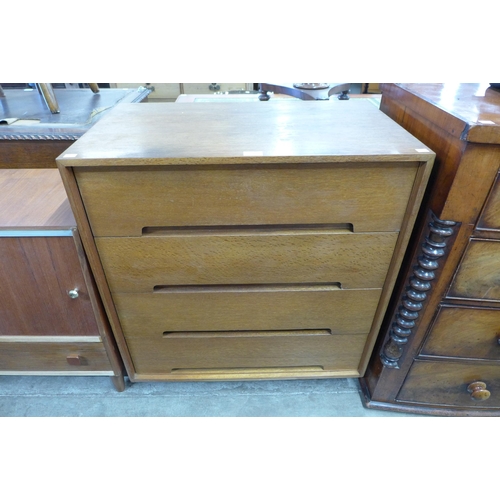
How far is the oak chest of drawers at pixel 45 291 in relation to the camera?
0.71 metres

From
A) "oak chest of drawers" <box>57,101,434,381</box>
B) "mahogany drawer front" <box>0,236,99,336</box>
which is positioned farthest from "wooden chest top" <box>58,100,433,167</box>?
"mahogany drawer front" <box>0,236,99,336</box>

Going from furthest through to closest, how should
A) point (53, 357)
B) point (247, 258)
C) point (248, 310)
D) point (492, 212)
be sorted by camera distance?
1. point (53, 357)
2. point (248, 310)
3. point (247, 258)
4. point (492, 212)

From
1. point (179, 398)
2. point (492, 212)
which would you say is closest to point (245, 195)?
point (492, 212)

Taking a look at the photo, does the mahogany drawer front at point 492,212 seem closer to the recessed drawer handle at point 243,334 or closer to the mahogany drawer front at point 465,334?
the mahogany drawer front at point 465,334

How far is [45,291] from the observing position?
79 centimetres

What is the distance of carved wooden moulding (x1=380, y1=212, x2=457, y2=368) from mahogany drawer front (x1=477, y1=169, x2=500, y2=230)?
0.16ft

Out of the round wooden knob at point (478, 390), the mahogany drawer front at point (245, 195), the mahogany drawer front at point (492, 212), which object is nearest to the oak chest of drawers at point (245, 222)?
the mahogany drawer front at point (245, 195)

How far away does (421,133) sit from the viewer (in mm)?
689

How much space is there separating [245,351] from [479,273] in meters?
0.58

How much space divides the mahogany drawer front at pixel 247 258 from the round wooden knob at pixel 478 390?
0.39 meters

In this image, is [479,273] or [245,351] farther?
[245,351]

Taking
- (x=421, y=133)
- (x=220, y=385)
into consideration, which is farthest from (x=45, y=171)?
(x=421, y=133)

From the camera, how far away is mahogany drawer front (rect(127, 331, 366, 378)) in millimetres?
893

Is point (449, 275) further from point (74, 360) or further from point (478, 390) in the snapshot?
point (74, 360)
